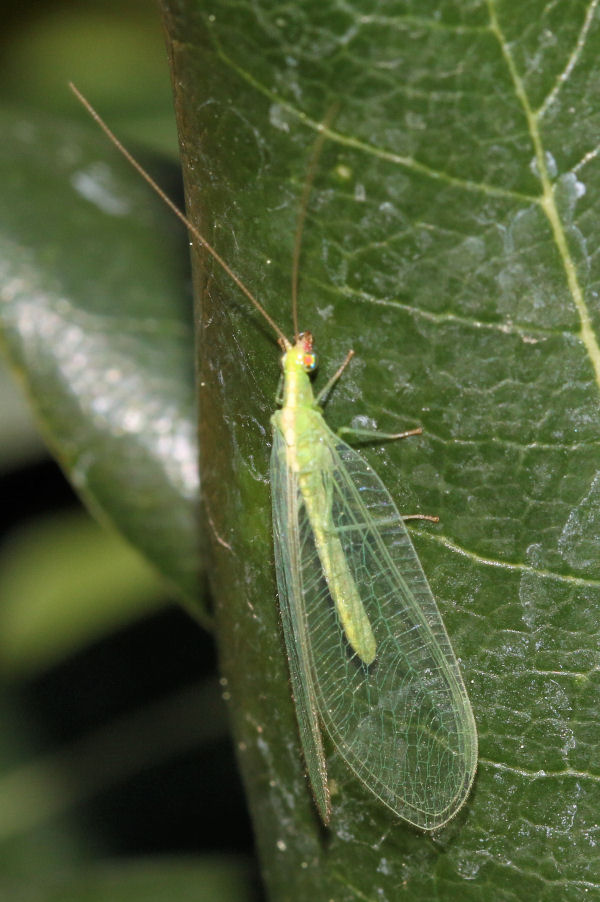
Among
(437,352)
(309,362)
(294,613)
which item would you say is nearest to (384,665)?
(294,613)

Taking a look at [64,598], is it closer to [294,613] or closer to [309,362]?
[294,613]

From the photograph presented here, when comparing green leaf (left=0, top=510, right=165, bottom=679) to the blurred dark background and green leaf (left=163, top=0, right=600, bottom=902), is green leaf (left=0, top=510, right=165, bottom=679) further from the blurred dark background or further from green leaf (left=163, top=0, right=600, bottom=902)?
green leaf (left=163, top=0, right=600, bottom=902)

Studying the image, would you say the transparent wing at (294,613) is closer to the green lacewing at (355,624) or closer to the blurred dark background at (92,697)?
the green lacewing at (355,624)

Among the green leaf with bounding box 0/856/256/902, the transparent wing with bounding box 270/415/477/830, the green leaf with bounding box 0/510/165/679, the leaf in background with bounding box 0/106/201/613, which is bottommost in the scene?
the green leaf with bounding box 0/856/256/902

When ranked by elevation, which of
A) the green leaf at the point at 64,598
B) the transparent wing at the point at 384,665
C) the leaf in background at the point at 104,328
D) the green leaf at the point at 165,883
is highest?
the leaf in background at the point at 104,328

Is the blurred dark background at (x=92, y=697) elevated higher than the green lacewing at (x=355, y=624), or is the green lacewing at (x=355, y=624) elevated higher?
the green lacewing at (x=355, y=624)

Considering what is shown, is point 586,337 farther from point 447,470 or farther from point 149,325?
point 149,325

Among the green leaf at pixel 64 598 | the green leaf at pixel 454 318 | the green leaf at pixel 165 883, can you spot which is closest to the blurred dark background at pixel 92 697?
the green leaf at pixel 64 598

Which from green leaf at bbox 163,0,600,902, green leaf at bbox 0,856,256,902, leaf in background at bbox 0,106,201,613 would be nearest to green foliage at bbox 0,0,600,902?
green leaf at bbox 163,0,600,902
